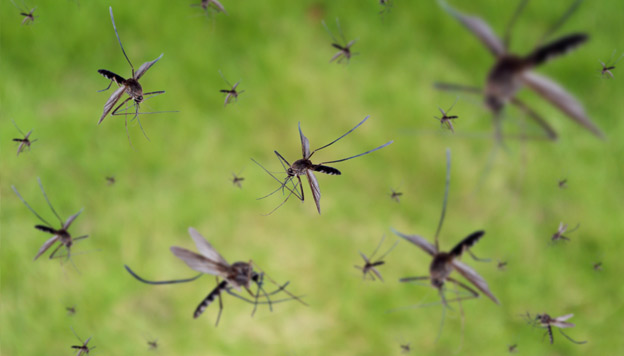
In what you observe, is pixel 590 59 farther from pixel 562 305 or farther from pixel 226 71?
pixel 226 71

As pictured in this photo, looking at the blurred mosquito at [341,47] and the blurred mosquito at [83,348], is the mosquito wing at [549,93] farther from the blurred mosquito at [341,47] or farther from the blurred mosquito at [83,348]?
the blurred mosquito at [83,348]

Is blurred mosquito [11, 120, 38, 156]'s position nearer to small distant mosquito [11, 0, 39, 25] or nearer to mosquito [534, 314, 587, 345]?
small distant mosquito [11, 0, 39, 25]

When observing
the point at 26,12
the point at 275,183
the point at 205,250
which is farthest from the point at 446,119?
the point at 26,12

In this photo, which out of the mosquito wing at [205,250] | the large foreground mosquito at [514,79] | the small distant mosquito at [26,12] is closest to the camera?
the large foreground mosquito at [514,79]

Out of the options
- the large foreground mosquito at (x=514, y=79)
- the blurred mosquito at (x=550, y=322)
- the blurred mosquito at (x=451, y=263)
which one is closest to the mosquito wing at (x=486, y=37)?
the large foreground mosquito at (x=514, y=79)

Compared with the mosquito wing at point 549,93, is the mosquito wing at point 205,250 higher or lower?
lower

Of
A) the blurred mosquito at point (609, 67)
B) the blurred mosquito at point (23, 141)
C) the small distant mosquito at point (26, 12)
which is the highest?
the small distant mosquito at point (26, 12)

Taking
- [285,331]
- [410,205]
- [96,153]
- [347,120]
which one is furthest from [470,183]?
[96,153]

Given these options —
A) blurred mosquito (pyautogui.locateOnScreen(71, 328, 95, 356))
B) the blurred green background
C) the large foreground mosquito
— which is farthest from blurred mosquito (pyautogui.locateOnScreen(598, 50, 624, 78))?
blurred mosquito (pyautogui.locateOnScreen(71, 328, 95, 356))
